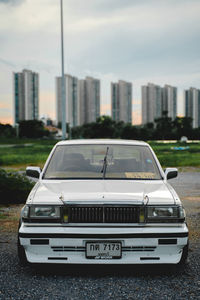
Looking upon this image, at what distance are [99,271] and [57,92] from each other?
12584cm

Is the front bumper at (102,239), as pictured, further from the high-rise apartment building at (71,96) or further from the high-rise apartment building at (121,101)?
the high-rise apartment building at (121,101)

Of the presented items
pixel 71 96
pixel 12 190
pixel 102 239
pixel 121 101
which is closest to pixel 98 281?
pixel 102 239

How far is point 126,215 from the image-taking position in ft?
12.3

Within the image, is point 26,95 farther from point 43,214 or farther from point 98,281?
point 98,281

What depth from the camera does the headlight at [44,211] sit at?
378 centimetres

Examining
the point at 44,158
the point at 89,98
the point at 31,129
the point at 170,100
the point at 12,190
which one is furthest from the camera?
the point at 170,100

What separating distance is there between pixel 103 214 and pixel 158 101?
428ft

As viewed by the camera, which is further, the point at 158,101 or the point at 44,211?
the point at 158,101

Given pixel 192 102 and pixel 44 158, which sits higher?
pixel 192 102

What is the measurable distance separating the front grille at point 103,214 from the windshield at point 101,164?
944mm

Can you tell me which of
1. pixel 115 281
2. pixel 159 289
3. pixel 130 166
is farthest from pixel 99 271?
pixel 130 166

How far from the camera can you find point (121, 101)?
132m

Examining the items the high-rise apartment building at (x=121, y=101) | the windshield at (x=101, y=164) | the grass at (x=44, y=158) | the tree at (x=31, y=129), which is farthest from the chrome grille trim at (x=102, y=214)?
the high-rise apartment building at (x=121, y=101)

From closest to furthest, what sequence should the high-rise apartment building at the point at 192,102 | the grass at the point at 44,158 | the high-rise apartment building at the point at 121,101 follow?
the grass at the point at 44,158 → the high-rise apartment building at the point at 121,101 → the high-rise apartment building at the point at 192,102
